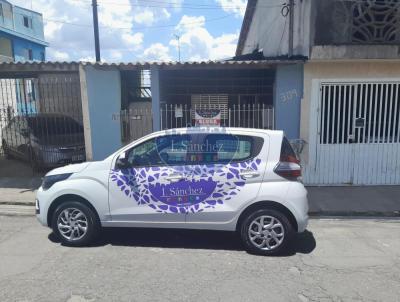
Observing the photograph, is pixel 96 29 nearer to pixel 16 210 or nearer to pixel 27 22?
pixel 16 210

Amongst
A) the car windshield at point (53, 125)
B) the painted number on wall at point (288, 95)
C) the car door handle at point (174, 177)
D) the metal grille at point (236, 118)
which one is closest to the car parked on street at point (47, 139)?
the car windshield at point (53, 125)

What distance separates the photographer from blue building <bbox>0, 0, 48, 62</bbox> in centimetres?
2370

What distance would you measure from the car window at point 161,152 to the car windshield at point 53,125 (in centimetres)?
601

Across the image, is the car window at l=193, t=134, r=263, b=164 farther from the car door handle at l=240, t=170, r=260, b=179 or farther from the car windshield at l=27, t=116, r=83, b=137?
the car windshield at l=27, t=116, r=83, b=137

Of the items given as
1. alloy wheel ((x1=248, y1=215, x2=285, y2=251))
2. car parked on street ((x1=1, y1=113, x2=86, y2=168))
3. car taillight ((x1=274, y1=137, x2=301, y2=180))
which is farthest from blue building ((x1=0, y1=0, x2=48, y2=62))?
alloy wheel ((x1=248, y1=215, x2=285, y2=251))

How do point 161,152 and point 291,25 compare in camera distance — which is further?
point 291,25

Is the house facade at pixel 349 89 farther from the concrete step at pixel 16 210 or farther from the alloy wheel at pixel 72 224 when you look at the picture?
the concrete step at pixel 16 210

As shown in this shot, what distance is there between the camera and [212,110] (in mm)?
8141

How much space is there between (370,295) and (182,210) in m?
2.36

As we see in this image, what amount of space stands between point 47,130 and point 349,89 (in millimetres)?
8054

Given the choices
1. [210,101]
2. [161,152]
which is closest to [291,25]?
[210,101]

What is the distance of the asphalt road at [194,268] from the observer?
3.55 metres

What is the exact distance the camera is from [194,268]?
4.15 m

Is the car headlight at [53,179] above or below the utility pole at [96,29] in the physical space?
below
